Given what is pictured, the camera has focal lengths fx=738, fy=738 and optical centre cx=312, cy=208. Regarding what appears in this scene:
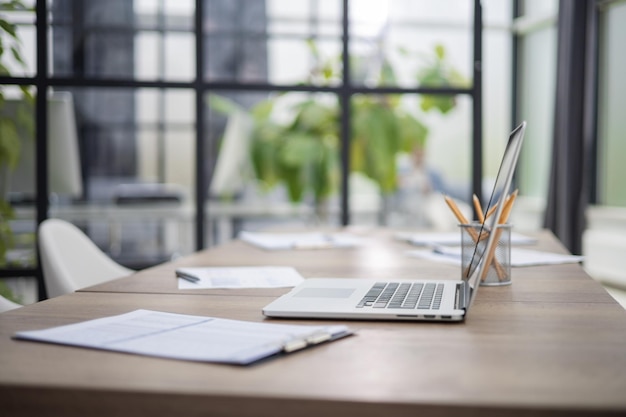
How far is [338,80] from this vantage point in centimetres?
399

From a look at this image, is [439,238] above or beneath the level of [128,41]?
beneath

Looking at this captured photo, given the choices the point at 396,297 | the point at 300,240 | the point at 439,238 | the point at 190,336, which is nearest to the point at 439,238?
the point at 439,238

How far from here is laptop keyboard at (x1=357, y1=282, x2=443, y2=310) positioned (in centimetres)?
121

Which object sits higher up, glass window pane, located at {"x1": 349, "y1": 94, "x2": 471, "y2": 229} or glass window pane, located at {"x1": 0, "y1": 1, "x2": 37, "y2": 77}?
glass window pane, located at {"x1": 0, "y1": 1, "x2": 37, "y2": 77}

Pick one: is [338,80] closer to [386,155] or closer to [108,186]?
[386,155]

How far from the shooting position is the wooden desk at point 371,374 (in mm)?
743

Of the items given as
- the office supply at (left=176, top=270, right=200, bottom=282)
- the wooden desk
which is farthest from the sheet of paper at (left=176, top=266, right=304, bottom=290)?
the wooden desk

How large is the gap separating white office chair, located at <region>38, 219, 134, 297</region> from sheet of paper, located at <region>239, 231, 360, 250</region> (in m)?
0.47

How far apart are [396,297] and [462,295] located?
119 millimetres

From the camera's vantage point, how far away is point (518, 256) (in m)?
1.98

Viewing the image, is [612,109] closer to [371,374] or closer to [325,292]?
[325,292]

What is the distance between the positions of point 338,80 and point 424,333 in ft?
10.1

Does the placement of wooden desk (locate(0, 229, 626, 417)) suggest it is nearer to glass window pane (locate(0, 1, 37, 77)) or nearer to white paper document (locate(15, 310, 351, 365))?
white paper document (locate(15, 310, 351, 365))

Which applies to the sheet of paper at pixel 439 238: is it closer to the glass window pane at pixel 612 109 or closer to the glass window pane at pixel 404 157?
the glass window pane at pixel 404 157
